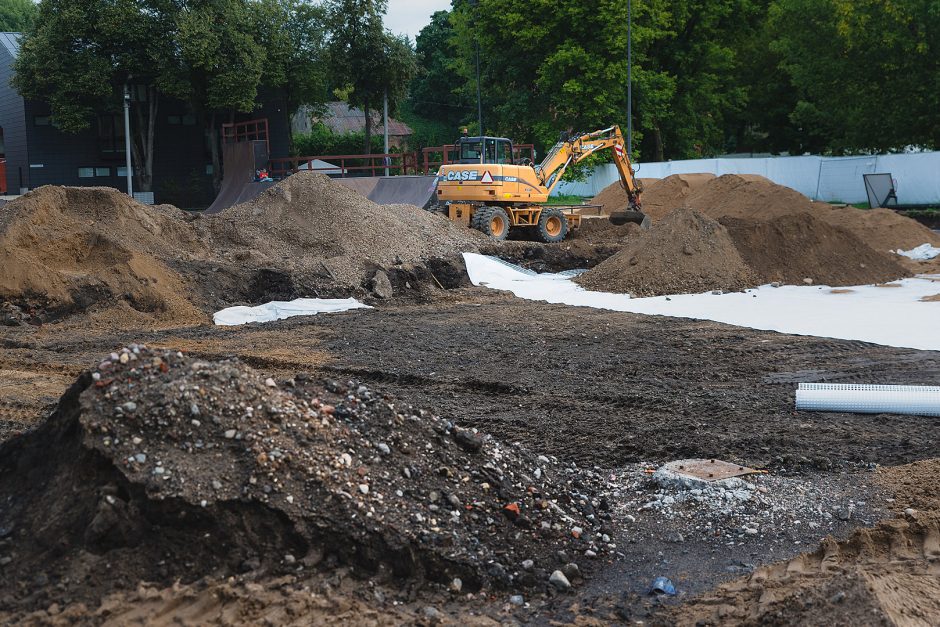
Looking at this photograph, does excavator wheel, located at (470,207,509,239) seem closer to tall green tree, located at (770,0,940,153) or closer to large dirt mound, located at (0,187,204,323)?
large dirt mound, located at (0,187,204,323)

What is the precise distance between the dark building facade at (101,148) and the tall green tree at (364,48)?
458cm

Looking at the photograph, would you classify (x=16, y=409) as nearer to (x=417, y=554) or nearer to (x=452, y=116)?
(x=417, y=554)

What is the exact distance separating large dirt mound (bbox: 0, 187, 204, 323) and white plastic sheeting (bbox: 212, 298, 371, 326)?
49 centimetres

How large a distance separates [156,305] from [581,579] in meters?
10.7

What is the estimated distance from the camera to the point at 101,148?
129ft

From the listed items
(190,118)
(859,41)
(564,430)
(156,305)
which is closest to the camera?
(564,430)

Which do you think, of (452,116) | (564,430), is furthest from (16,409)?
(452,116)

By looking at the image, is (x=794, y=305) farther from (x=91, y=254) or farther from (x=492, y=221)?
(x=91, y=254)

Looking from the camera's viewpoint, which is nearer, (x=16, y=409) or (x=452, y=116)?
(x=16, y=409)

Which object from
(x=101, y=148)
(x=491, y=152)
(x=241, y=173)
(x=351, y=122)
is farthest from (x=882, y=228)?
(x=351, y=122)

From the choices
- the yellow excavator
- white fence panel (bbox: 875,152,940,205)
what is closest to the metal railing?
the yellow excavator

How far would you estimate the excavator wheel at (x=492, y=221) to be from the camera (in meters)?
21.6

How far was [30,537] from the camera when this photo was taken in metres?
4.72

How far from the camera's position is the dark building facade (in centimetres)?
3819
